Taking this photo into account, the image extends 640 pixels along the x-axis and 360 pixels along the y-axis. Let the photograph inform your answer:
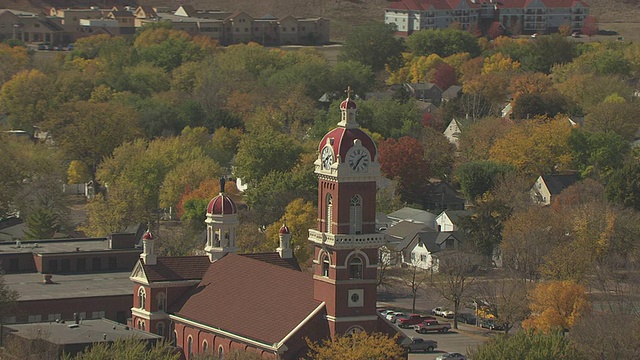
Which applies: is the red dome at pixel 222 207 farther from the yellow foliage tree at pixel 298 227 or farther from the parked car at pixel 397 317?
the yellow foliage tree at pixel 298 227

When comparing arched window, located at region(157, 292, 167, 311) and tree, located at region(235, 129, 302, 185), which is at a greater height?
arched window, located at region(157, 292, 167, 311)

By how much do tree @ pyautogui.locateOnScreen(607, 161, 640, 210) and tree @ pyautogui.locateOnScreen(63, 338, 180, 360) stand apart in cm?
5153

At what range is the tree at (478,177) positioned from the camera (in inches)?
5448

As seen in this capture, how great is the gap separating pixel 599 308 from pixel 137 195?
3756cm

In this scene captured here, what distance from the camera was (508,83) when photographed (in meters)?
188

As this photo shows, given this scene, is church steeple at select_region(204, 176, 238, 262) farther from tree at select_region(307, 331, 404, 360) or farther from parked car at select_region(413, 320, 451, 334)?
parked car at select_region(413, 320, 451, 334)

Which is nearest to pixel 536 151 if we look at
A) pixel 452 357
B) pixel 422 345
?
pixel 422 345

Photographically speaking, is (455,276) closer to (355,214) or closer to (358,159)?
(355,214)

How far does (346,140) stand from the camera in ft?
265

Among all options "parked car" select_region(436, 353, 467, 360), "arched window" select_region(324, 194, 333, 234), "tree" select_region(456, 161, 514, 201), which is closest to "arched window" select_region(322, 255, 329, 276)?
"arched window" select_region(324, 194, 333, 234)

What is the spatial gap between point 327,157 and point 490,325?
25876 millimetres

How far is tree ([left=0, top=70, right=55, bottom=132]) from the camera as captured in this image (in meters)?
170

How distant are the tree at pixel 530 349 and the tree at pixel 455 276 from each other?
22711mm

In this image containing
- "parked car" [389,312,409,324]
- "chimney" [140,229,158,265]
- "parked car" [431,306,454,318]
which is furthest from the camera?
"parked car" [431,306,454,318]
